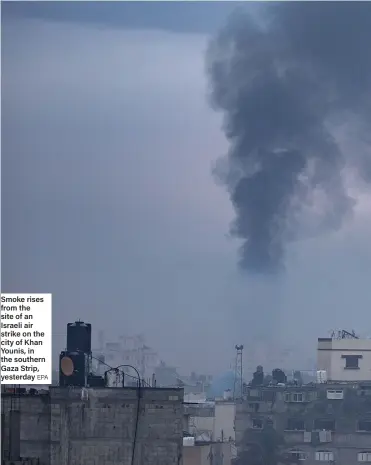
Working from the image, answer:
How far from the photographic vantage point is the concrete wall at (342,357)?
8203 mm

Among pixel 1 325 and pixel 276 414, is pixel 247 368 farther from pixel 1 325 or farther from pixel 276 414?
pixel 1 325

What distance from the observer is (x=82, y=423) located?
26.2 ft

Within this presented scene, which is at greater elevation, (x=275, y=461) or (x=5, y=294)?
(x=5, y=294)

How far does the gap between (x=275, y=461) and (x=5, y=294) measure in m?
1.86

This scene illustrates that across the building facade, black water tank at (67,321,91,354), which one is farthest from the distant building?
the building facade

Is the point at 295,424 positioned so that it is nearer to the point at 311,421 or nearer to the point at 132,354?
the point at 311,421

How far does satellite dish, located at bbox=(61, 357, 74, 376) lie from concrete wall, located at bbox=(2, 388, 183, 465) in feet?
0.32

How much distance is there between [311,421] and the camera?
8555 mm

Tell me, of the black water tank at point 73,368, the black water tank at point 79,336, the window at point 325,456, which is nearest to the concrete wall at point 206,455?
the window at point 325,456

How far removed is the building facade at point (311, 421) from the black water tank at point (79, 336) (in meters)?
0.98

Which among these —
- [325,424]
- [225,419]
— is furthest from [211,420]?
[325,424]

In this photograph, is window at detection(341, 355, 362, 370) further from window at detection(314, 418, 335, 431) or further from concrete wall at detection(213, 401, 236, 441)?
concrete wall at detection(213, 401, 236, 441)

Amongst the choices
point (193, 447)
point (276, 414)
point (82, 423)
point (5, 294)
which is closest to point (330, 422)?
point (276, 414)

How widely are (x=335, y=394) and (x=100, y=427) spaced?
1.43 m
